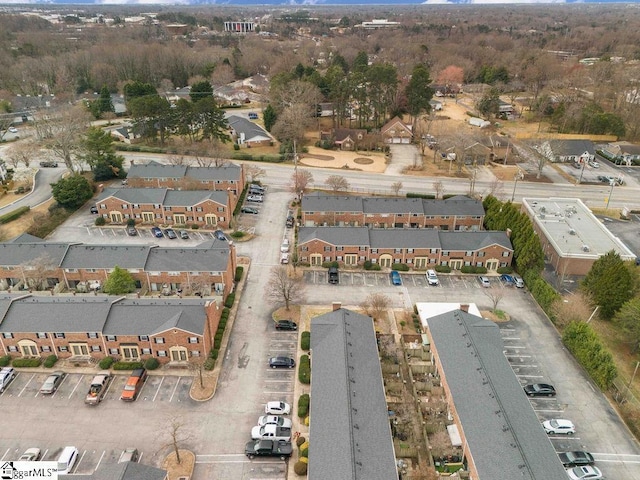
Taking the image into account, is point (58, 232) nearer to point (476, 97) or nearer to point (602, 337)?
point (602, 337)

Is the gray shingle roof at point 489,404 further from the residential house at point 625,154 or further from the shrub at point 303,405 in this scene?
the residential house at point 625,154

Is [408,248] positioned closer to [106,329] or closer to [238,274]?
[238,274]

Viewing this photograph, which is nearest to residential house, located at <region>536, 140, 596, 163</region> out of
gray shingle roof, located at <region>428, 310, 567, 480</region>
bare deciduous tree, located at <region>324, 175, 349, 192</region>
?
bare deciduous tree, located at <region>324, 175, 349, 192</region>

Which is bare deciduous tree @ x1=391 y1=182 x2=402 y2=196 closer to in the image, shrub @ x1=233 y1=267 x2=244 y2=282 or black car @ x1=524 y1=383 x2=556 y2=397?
shrub @ x1=233 y1=267 x2=244 y2=282

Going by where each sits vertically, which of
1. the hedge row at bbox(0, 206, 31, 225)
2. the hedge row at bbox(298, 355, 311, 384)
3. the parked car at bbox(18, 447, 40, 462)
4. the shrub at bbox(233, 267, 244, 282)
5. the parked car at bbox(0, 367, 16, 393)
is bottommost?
the hedge row at bbox(0, 206, 31, 225)

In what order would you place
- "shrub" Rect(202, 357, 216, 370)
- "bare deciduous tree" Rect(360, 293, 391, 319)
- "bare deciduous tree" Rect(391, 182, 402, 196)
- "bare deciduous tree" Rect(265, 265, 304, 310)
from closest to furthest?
"shrub" Rect(202, 357, 216, 370), "bare deciduous tree" Rect(360, 293, 391, 319), "bare deciduous tree" Rect(265, 265, 304, 310), "bare deciduous tree" Rect(391, 182, 402, 196)
